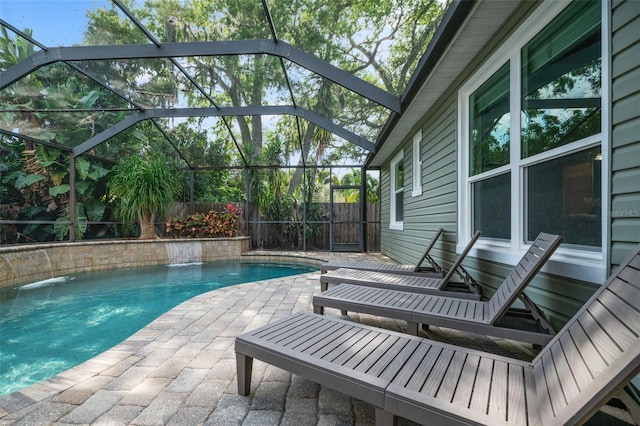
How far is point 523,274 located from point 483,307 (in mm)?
489

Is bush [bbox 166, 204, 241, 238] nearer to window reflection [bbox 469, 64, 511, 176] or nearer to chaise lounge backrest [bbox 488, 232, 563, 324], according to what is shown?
window reflection [bbox 469, 64, 511, 176]

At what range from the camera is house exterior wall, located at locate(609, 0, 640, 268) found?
5.18ft

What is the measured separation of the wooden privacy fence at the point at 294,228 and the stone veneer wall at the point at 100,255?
70 centimetres

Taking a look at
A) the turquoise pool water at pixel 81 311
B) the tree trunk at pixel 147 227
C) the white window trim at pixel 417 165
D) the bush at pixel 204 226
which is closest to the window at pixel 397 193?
the white window trim at pixel 417 165

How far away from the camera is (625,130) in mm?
1648

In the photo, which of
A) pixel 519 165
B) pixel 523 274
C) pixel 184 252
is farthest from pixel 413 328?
pixel 184 252

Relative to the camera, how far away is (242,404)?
1696 mm

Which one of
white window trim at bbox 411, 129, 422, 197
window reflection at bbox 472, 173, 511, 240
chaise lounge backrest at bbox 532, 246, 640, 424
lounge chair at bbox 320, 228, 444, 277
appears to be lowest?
lounge chair at bbox 320, 228, 444, 277

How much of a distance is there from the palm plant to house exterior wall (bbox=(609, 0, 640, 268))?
950cm

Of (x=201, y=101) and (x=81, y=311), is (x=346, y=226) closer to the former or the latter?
(x=201, y=101)

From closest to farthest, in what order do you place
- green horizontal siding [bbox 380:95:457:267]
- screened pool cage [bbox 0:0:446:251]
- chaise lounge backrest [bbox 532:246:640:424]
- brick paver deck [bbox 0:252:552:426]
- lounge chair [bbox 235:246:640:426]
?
chaise lounge backrest [bbox 532:246:640:424] → lounge chair [bbox 235:246:640:426] → brick paver deck [bbox 0:252:552:426] → green horizontal siding [bbox 380:95:457:267] → screened pool cage [bbox 0:0:446:251]

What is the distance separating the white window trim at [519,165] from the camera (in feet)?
5.80

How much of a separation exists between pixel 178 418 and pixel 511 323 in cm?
219

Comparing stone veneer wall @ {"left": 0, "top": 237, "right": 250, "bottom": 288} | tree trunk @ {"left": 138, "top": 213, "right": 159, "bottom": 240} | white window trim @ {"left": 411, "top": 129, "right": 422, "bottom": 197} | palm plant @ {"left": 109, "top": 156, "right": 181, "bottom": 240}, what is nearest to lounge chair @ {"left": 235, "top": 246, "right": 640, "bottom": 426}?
white window trim @ {"left": 411, "top": 129, "right": 422, "bottom": 197}
